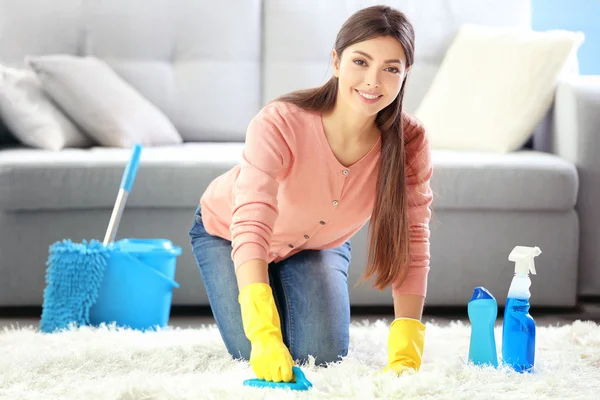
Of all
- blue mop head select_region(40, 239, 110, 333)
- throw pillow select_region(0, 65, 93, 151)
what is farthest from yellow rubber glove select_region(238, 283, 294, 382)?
throw pillow select_region(0, 65, 93, 151)

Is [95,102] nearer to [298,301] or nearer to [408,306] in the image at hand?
[298,301]

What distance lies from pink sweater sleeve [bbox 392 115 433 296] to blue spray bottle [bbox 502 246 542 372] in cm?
17

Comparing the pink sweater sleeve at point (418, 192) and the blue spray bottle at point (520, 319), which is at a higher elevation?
the pink sweater sleeve at point (418, 192)

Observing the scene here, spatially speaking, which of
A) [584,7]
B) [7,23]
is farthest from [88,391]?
→ [584,7]

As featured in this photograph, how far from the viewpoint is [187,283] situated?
8.45ft

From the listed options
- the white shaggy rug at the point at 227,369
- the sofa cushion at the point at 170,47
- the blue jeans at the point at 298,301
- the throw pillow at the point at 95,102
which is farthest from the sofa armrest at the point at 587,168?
the throw pillow at the point at 95,102

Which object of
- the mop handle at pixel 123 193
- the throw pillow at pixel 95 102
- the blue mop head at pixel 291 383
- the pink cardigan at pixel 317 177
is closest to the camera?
the blue mop head at pixel 291 383

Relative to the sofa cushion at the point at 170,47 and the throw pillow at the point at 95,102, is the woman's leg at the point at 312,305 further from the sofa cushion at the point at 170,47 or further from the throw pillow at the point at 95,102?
the sofa cushion at the point at 170,47

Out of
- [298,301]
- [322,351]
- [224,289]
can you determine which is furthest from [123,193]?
[322,351]

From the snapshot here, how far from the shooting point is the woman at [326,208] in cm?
157

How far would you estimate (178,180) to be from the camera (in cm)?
250

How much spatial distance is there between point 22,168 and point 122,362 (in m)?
0.82

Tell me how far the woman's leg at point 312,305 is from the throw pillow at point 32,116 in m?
1.05

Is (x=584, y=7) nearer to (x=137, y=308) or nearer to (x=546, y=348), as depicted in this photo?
(x=546, y=348)
